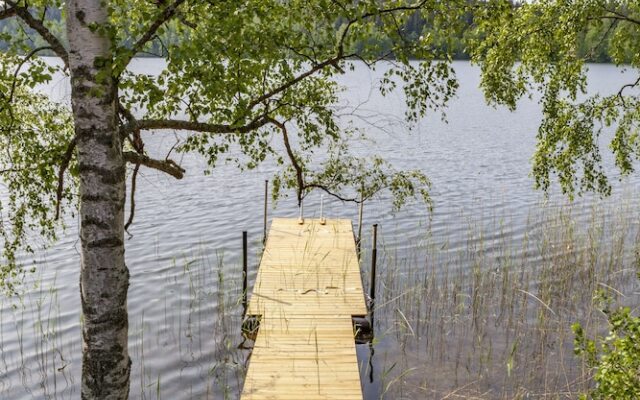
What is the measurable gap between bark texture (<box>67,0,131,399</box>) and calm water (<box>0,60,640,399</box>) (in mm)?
2721

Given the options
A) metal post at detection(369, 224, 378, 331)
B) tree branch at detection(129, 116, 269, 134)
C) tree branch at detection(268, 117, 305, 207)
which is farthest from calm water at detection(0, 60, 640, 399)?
tree branch at detection(129, 116, 269, 134)

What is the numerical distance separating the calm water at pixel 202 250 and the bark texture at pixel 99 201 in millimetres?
2721

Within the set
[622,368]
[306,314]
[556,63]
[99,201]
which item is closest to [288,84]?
[99,201]

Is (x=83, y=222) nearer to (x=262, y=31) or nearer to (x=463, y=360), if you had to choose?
(x=262, y=31)

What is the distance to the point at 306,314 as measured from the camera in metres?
9.74

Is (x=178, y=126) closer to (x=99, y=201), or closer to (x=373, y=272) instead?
(x=99, y=201)

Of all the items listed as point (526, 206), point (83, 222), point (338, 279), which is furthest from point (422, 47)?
point (526, 206)

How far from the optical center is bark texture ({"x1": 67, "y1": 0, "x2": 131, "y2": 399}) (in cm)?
509

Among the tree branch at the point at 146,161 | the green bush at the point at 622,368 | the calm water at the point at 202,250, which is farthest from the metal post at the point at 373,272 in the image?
the green bush at the point at 622,368

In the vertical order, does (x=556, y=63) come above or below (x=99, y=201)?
above

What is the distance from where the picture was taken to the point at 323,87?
835cm

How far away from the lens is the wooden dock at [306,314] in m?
7.41

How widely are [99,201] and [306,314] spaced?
5043 millimetres

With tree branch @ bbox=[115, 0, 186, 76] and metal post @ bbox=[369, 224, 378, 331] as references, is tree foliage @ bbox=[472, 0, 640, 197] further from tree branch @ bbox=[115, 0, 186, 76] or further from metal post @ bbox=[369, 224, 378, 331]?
tree branch @ bbox=[115, 0, 186, 76]
